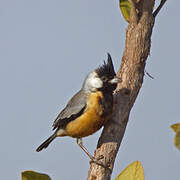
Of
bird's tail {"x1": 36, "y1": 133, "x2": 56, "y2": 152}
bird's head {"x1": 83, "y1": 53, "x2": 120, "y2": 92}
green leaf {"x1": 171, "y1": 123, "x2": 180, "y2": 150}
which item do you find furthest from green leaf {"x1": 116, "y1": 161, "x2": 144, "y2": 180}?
bird's tail {"x1": 36, "y1": 133, "x2": 56, "y2": 152}

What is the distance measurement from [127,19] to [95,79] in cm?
78

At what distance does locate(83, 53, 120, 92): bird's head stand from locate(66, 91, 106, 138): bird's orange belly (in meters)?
0.10

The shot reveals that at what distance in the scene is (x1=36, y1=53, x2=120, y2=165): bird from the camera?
11.5ft

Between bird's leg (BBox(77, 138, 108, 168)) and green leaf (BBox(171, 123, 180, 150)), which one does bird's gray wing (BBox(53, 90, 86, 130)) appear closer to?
bird's leg (BBox(77, 138, 108, 168))

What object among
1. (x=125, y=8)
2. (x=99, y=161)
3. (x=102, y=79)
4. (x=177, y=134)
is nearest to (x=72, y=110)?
(x=102, y=79)

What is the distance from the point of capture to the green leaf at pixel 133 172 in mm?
1581

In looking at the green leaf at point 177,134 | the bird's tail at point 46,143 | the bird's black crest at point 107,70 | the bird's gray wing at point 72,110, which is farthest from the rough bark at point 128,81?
the green leaf at point 177,134

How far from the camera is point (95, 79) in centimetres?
378

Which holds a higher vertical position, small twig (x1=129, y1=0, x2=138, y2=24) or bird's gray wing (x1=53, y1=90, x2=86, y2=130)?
small twig (x1=129, y1=0, x2=138, y2=24)

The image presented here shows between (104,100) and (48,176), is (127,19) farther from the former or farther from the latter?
(48,176)

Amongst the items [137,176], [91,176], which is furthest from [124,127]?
[137,176]

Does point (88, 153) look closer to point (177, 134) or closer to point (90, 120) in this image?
point (90, 120)

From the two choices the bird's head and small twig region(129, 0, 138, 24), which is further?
the bird's head

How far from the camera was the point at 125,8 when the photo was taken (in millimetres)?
3268
